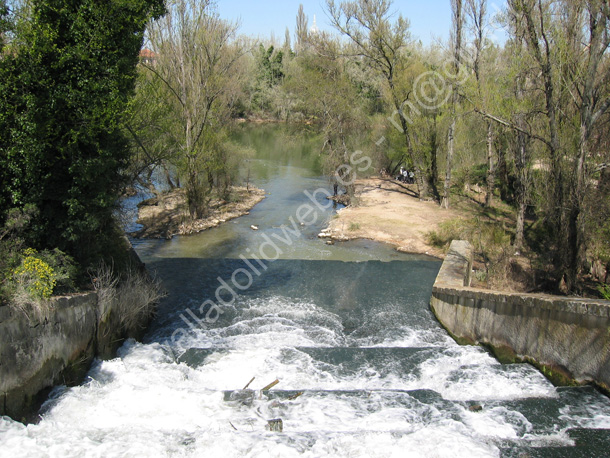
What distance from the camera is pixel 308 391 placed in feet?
25.2

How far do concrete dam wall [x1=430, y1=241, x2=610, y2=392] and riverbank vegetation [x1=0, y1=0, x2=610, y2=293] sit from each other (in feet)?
9.40

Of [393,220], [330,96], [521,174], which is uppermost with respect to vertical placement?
[330,96]

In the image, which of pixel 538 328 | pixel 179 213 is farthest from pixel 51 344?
pixel 179 213

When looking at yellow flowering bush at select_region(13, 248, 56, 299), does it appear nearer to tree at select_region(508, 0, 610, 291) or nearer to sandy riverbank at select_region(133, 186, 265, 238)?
tree at select_region(508, 0, 610, 291)

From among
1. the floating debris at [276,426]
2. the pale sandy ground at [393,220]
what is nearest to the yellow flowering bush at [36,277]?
the floating debris at [276,426]

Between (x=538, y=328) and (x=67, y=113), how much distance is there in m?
9.47

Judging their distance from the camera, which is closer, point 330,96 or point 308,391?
point 308,391

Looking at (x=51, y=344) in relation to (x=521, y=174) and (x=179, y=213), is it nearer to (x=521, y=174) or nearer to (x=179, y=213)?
(x=521, y=174)

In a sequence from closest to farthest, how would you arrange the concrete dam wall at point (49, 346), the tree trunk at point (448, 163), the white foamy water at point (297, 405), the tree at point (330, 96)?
the white foamy water at point (297, 405)
the concrete dam wall at point (49, 346)
the tree trunk at point (448, 163)
the tree at point (330, 96)

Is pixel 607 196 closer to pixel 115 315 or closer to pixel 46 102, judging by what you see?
pixel 115 315

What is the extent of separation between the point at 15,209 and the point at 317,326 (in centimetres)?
677

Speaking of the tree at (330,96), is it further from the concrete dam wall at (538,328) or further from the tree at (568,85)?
the concrete dam wall at (538,328)

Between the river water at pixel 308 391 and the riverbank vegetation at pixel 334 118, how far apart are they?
107 inches

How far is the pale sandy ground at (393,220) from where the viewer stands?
1992 centimetres
